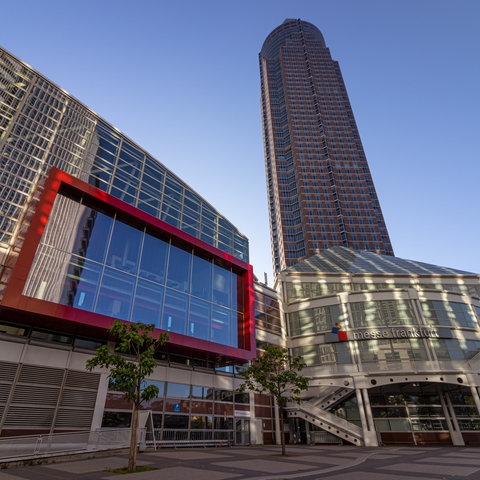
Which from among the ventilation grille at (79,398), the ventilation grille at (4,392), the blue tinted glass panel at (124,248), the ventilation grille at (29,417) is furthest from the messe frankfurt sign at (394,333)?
the ventilation grille at (4,392)

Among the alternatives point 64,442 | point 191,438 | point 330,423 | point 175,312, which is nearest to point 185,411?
point 191,438

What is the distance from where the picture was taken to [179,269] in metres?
26.5

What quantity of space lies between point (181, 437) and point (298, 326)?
61.2ft

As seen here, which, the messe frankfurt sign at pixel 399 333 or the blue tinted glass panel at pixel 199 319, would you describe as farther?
the messe frankfurt sign at pixel 399 333

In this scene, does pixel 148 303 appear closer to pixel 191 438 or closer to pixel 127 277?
pixel 127 277

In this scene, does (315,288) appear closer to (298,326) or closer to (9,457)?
(298,326)

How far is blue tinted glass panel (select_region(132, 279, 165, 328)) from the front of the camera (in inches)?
857

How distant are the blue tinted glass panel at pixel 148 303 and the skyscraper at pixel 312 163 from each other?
93.4 meters

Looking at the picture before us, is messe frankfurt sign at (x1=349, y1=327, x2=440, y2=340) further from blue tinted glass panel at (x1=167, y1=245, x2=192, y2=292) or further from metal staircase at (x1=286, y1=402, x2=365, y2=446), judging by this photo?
blue tinted glass panel at (x1=167, y1=245, x2=192, y2=292)

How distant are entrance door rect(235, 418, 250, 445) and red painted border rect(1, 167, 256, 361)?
6.23m

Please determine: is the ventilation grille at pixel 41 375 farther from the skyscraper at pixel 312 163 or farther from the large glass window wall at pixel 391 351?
the skyscraper at pixel 312 163

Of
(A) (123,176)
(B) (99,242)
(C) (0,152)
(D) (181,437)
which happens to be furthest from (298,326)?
(C) (0,152)

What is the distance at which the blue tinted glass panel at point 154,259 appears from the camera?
23.8m

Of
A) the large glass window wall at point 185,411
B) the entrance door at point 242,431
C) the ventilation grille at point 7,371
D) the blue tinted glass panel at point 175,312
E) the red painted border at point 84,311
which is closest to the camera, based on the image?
the ventilation grille at point 7,371
